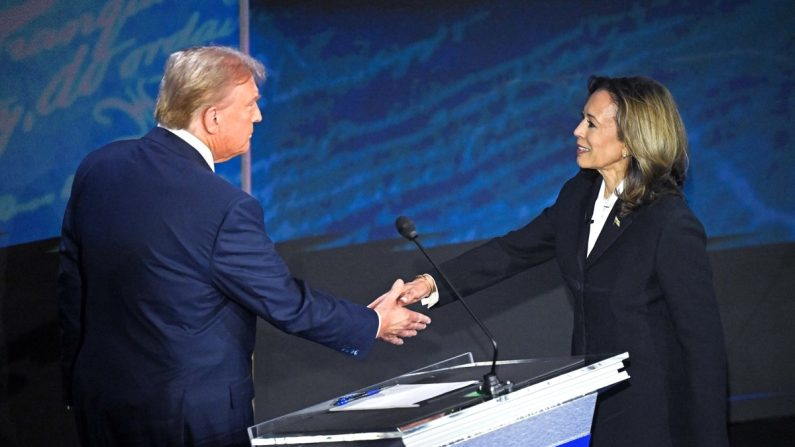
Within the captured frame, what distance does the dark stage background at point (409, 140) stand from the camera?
3.51m

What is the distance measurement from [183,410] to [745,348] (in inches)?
124

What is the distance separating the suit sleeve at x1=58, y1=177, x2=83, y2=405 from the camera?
229 cm

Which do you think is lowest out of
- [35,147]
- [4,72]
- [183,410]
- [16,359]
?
[183,410]

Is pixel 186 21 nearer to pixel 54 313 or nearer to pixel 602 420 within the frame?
pixel 54 313

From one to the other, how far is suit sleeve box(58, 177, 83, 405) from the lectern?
0.69 metres

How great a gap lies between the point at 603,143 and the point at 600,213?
202mm

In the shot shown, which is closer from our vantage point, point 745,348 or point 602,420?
point 602,420

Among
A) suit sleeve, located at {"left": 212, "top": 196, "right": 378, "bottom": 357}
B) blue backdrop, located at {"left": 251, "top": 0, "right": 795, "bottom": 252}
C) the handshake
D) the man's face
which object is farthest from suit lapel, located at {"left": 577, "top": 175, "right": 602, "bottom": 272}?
blue backdrop, located at {"left": 251, "top": 0, "right": 795, "bottom": 252}

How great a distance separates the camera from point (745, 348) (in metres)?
4.45

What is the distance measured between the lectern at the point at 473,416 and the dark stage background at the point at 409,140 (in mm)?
1935

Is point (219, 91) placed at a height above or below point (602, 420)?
above

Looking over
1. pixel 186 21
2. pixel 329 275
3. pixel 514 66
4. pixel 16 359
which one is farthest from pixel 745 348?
pixel 16 359

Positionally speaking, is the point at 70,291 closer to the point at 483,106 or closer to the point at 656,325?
the point at 656,325

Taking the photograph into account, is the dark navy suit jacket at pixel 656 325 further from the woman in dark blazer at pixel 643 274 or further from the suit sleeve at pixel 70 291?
the suit sleeve at pixel 70 291
